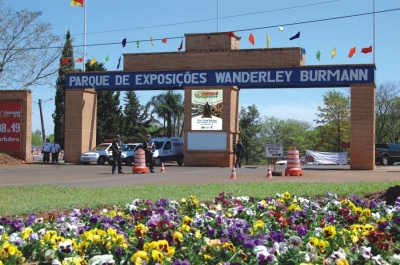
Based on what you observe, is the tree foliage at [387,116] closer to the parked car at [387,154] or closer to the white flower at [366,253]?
the parked car at [387,154]

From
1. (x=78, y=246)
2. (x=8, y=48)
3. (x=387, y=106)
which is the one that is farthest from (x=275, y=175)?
(x=387, y=106)

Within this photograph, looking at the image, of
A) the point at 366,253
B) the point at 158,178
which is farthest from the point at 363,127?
the point at 366,253

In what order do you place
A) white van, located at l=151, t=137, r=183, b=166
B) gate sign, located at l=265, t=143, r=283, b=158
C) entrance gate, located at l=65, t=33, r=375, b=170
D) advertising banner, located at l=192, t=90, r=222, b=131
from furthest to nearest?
white van, located at l=151, t=137, r=183, b=166, advertising banner, located at l=192, t=90, r=222, b=131, entrance gate, located at l=65, t=33, r=375, b=170, gate sign, located at l=265, t=143, r=283, b=158

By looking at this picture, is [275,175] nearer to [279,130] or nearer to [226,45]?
[226,45]

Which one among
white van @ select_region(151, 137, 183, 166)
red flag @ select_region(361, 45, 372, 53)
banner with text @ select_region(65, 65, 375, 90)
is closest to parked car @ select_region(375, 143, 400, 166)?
banner with text @ select_region(65, 65, 375, 90)

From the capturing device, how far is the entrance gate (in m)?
31.8

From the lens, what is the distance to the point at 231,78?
1353 inches

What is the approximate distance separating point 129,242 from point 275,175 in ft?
60.4

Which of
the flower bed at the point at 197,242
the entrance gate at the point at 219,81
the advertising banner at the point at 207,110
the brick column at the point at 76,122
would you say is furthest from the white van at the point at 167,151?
the flower bed at the point at 197,242

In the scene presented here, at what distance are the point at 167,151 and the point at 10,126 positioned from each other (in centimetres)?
1034

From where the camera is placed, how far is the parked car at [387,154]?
135ft

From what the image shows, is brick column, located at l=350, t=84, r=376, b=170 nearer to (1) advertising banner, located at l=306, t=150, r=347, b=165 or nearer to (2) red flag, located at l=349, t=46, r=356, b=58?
(2) red flag, located at l=349, t=46, r=356, b=58

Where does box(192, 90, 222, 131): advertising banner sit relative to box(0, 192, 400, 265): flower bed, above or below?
above

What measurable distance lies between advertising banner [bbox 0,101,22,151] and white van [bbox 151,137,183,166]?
8.90 meters
